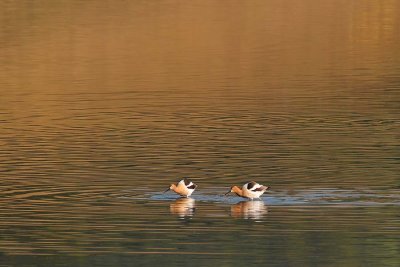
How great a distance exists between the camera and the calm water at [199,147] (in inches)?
1092

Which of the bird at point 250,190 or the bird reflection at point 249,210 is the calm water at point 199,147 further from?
the bird at point 250,190

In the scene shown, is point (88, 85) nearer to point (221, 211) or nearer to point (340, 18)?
point (221, 211)

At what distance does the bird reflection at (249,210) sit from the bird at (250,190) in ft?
0.65

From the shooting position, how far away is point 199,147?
42562 millimetres

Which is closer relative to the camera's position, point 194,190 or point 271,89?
point 194,190

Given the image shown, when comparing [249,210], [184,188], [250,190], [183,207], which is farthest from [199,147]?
[249,210]

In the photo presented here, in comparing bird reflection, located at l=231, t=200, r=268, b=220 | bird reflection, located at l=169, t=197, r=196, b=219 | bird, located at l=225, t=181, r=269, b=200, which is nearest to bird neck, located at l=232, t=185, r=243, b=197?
bird, located at l=225, t=181, r=269, b=200

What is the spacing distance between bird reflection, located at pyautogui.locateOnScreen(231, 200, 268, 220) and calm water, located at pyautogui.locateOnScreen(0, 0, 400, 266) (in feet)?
0.21

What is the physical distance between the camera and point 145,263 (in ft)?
84.1

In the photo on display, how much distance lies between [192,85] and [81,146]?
791 inches

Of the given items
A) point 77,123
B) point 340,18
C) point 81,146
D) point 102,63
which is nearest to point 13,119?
point 77,123

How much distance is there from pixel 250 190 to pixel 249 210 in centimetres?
52

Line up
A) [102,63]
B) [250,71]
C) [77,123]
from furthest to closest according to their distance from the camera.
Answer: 1. [102,63]
2. [250,71]
3. [77,123]

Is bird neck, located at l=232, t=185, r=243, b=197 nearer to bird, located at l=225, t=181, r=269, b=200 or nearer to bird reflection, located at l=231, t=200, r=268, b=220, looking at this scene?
bird, located at l=225, t=181, r=269, b=200
